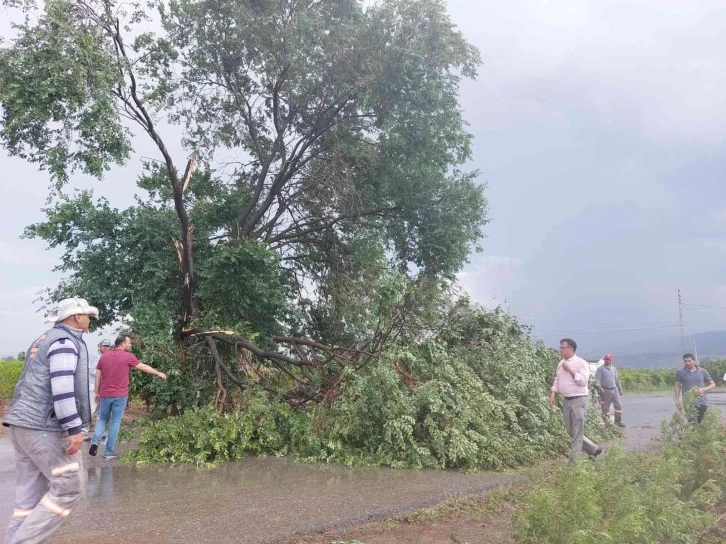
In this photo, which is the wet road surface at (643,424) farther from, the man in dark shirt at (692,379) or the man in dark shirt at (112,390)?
the man in dark shirt at (112,390)

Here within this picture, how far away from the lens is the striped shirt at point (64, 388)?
4.36 m

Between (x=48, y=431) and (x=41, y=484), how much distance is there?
46 cm

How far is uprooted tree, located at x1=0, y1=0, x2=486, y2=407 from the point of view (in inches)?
423

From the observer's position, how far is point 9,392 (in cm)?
1600

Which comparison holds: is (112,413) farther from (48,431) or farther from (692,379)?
(692,379)

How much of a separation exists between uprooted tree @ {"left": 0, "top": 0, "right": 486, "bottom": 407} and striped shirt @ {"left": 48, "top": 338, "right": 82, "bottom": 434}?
216 inches

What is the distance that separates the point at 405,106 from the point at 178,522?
10427 mm

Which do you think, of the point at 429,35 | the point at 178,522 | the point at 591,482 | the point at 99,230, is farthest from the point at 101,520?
the point at 429,35

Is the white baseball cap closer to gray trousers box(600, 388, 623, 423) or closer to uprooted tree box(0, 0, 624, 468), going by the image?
uprooted tree box(0, 0, 624, 468)

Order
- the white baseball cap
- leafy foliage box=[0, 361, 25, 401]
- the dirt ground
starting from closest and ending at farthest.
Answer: the white baseball cap, the dirt ground, leafy foliage box=[0, 361, 25, 401]

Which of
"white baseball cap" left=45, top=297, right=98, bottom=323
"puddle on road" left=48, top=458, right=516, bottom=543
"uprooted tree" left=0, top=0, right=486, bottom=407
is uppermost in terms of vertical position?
"uprooted tree" left=0, top=0, right=486, bottom=407

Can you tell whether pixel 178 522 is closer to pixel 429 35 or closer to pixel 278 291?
pixel 278 291

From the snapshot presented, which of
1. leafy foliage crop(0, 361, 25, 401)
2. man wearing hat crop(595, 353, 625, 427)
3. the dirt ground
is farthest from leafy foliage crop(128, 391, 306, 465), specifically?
leafy foliage crop(0, 361, 25, 401)

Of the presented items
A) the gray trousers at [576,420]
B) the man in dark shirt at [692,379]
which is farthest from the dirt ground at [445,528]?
the man in dark shirt at [692,379]
